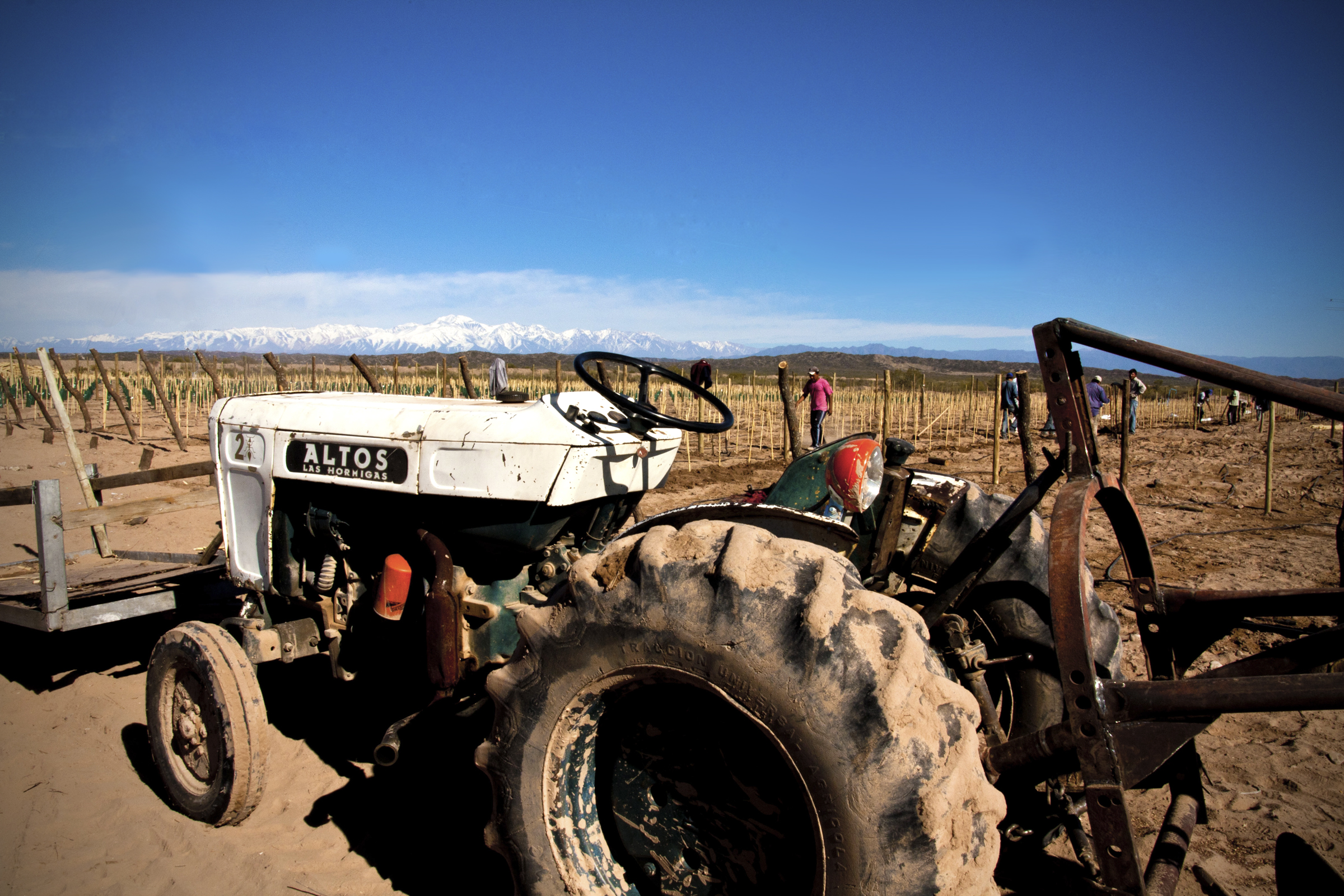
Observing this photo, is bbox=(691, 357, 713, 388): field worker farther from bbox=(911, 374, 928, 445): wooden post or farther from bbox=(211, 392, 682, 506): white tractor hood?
bbox=(911, 374, 928, 445): wooden post

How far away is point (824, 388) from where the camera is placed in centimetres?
1328

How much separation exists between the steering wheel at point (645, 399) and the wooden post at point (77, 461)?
3.57 metres

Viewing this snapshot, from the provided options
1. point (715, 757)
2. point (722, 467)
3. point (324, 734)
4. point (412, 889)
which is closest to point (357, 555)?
point (324, 734)

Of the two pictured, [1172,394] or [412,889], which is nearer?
[412,889]

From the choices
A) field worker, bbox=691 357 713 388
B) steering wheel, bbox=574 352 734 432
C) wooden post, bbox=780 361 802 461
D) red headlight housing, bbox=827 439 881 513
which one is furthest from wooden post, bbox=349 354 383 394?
red headlight housing, bbox=827 439 881 513

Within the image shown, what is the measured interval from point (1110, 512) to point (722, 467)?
1079 cm

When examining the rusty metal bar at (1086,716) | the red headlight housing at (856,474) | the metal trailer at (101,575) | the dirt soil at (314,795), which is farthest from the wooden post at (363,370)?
the rusty metal bar at (1086,716)

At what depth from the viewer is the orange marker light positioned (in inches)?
101

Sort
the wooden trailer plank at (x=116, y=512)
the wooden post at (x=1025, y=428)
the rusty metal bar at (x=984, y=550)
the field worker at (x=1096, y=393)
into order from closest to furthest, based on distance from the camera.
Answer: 1. the rusty metal bar at (x=984, y=550)
2. the wooden trailer plank at (x=116, y=512)
3. the wooden post at (x=1025, y=428)
4. the field worker at (x=1096, y=393)

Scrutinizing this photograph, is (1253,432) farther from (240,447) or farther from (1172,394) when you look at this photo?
(1172,394)

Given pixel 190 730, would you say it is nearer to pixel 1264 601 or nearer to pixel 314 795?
pixel 314 795

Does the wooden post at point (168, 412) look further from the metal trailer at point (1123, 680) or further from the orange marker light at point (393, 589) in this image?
the metal trailer at point (1123, 680)

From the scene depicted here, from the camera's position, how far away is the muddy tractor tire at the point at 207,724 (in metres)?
2.52

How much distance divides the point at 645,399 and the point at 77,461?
4.24m
